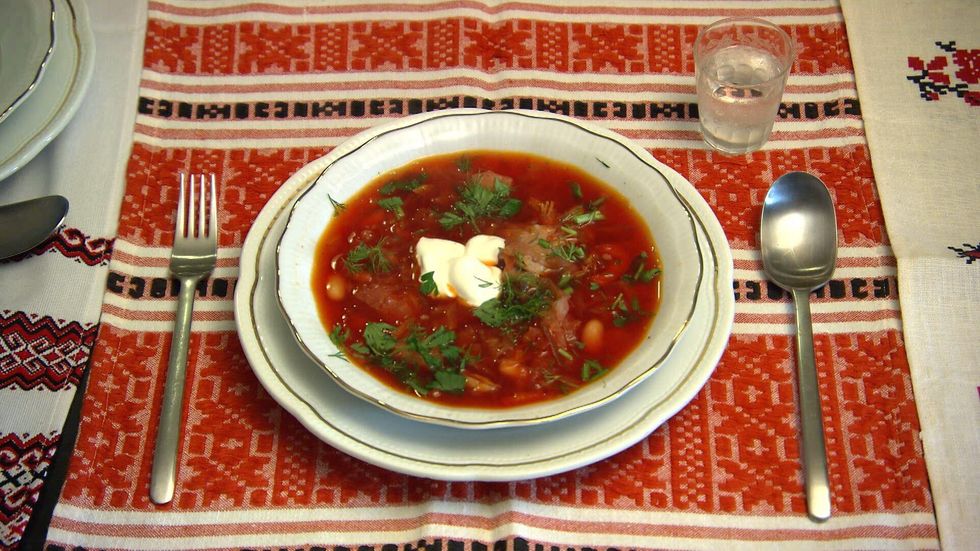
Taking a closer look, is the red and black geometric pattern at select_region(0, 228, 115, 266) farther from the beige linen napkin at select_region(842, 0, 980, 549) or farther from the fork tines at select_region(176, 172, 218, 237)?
the beige linen napkin at select_region(842, 0, 980, 549)

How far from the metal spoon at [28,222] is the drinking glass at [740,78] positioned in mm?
2017

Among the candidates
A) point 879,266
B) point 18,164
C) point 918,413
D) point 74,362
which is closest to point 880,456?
point 918,413

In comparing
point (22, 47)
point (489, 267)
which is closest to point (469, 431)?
point (489, 267)

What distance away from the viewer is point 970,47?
9.88 ft

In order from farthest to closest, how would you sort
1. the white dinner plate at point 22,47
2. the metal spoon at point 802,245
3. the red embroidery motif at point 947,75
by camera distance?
the red embroidery motif at point 947,75, the white dinner plate at point 22,47, the metal spoon at point 802,245

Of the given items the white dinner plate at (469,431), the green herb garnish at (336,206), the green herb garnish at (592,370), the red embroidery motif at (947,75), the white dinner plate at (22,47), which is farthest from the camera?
the red embroidery motif at (947,75)

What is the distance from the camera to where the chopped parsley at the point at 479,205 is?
2365 millimetres

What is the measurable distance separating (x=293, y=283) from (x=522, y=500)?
0.79m

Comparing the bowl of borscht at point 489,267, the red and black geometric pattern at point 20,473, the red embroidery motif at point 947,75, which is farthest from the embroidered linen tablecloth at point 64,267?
the red embroidery motif at point 947,75

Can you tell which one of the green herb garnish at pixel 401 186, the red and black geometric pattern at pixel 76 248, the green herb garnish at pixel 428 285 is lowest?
the green herb garnish at pixel 428 285

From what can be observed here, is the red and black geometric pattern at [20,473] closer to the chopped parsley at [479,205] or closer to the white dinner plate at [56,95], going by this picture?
the white dinner plate at [56,95]

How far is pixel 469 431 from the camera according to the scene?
2.05m

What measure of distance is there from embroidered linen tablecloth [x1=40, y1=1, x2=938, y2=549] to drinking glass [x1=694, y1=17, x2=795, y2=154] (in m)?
0.08

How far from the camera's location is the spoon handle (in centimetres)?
204
